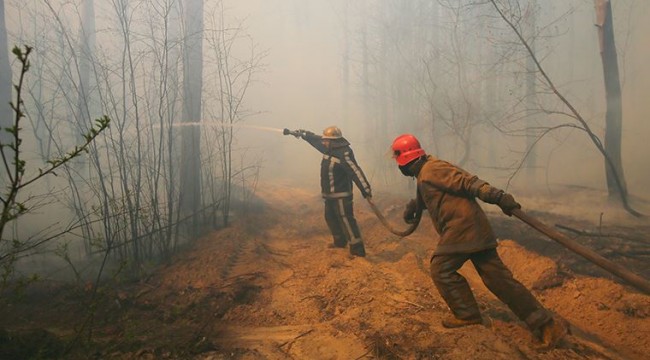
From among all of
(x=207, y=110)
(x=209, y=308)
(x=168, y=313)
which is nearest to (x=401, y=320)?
(x=209, y=308)

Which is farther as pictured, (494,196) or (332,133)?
(332,133)

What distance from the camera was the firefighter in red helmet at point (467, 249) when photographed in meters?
3.27

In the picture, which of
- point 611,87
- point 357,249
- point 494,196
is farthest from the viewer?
point 611,87

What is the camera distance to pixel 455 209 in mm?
3473

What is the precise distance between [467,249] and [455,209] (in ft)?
1.24

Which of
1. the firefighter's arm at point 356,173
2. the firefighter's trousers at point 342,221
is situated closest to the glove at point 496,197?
the firefighter's arm at point 356,173

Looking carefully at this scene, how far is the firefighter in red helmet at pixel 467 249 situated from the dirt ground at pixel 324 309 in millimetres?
194

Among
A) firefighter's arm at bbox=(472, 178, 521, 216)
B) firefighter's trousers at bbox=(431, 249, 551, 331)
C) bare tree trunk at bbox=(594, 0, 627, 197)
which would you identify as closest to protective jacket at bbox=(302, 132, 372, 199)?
firefighter's trousers at bbox=(431, 249, 551, 331)

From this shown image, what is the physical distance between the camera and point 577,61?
1252 inches

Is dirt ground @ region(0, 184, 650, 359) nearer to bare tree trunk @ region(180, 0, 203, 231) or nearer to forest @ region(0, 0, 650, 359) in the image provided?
forest @ region(0, 0, 650, 359)

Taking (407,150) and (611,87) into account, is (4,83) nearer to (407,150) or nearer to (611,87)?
(407,150)

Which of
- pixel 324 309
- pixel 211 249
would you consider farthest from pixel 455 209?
pixel 211 249

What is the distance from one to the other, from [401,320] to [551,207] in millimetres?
9088

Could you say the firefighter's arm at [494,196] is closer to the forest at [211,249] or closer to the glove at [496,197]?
the glove at [496,197]
